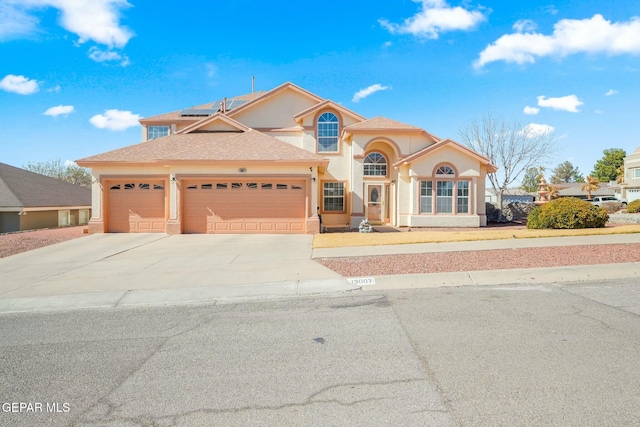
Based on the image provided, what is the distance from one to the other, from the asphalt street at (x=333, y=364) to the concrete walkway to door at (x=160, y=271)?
3.67ft

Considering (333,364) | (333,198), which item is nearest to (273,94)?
(333,198)

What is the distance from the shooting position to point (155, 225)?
17.6 metres

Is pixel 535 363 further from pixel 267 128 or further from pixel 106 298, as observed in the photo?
pixel 267 128

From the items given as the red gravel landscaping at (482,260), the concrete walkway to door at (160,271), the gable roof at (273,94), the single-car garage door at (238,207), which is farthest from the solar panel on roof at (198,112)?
the red gravel landscaping at (482,260)

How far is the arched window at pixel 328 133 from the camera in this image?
21.9 m

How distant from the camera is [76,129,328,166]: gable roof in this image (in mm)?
17031

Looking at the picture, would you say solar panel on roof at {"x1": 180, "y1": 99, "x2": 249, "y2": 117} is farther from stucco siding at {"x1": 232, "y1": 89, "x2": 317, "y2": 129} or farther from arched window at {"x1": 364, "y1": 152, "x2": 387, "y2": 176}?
arched window at {"x1": 364, "y1": 152, "x2": 387, "y2": 176}

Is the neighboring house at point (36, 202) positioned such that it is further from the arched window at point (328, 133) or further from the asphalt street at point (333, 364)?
the asphalt street at point (333, 364)

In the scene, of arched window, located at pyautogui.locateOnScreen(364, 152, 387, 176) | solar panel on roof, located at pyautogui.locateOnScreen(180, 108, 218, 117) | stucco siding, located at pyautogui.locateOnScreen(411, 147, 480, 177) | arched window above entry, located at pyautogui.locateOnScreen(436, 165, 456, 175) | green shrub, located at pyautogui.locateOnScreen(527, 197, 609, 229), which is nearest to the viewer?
green shrub, located at pyautogui.locateOnScreen(527, 197, 609, 229)

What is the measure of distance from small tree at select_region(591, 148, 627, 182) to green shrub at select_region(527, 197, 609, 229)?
79483mm

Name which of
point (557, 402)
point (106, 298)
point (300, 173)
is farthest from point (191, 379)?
point (300, 173)

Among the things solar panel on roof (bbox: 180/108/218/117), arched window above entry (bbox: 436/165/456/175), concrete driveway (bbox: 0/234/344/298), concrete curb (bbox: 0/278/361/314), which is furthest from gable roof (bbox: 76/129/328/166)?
concrete curb (bbox: 0/278/361/314)

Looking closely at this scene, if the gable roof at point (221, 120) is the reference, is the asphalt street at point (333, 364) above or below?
below

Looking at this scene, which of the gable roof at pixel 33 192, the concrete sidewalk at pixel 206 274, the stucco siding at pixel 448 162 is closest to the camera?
the concrete sidewalk at pixel 206 274
